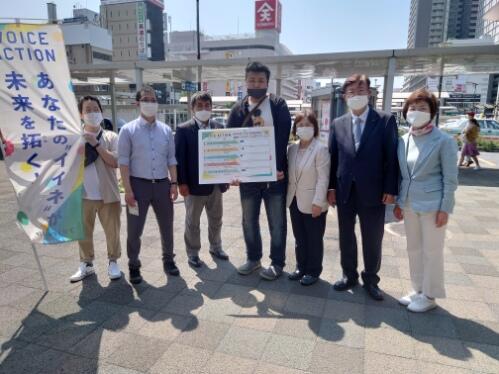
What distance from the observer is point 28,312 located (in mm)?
3279

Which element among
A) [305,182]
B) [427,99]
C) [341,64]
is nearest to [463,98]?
[341,64]

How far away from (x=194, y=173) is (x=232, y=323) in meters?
1.78

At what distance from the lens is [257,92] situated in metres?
3.72

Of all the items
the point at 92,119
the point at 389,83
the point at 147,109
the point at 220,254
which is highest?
the point at 389,83

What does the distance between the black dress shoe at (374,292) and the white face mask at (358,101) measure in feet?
5.99

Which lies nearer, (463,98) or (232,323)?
(232,323)

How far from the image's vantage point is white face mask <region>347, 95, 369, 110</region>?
334cm

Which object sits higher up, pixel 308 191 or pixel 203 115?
pixel 203 115

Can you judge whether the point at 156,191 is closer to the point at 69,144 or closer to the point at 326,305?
the point at 69,144

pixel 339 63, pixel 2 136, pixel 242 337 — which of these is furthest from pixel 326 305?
pixel 339 63

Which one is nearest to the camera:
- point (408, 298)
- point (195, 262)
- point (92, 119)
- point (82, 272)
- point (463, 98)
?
point (408, 298)

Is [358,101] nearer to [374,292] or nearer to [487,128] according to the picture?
[374,292]

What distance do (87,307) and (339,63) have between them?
1107 cm

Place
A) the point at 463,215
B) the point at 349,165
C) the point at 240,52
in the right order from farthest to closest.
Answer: the point at 240,52 → the point at 463,215 → the point at 349,165
